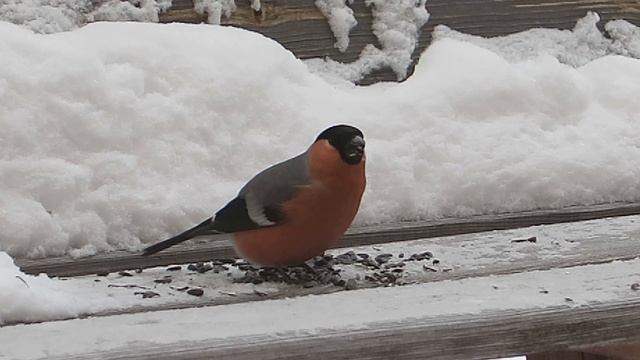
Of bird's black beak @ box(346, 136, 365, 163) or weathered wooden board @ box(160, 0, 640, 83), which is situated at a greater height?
weathered wooden board @ box(160, 0, 640, 83)

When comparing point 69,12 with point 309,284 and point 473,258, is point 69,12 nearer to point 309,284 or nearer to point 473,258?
point 309,284

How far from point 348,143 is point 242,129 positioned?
16.8 inches

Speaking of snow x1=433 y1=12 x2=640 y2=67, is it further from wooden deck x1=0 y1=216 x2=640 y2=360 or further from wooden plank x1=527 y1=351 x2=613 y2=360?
wooden deck x1=0 y1=216 x2=640 y2=360

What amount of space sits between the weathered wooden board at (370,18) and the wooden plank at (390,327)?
839 mm

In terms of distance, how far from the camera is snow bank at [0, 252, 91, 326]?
4.56 ft

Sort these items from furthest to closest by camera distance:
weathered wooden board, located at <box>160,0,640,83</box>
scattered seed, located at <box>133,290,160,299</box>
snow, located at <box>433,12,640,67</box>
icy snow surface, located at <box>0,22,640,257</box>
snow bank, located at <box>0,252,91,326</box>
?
snow, located at <box>433,12,640,67</box>, weathered wooden board, located at <box>160,0,640,83</box>, icy snow surface, located at <box>0,22,640,257</box>, scattered seed, located at <box>133,290,160,299</box>, snow bank, located at <box>0,252,91,326</box>

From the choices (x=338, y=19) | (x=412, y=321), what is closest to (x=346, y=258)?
(x=412, y=321)

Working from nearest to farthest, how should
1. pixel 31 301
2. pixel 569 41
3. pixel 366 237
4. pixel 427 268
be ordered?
pixel 31 301
pixel 427 268
pixel 366 237
pixel 569 41

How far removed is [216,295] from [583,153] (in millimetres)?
1007

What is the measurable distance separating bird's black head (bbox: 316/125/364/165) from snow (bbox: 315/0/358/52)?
0.53 m

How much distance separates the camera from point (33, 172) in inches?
73.7

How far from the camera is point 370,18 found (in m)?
2.30

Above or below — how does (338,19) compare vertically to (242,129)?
above

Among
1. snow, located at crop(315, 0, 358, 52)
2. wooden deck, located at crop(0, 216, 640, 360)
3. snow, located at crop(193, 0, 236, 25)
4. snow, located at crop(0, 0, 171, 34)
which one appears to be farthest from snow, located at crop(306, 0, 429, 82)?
wooden deck, located at crop(0, 216, 640, 360)
